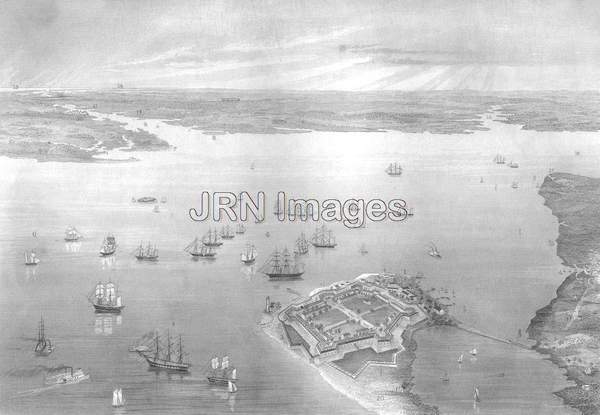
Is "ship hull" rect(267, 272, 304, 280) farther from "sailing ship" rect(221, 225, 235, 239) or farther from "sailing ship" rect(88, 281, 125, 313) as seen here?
"sailing ship" rect(88, 281, 125, 313)

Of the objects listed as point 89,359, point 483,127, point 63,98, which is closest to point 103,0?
point 63,98

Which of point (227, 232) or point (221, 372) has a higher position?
point (227, 232)

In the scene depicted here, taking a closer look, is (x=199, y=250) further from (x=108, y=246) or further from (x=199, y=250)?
(x=108, y=246)

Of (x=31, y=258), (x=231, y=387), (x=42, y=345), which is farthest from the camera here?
(x=31, y=258)

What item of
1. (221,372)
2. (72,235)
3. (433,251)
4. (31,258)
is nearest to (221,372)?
(221,372)

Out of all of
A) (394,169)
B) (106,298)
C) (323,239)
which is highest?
(394,169)

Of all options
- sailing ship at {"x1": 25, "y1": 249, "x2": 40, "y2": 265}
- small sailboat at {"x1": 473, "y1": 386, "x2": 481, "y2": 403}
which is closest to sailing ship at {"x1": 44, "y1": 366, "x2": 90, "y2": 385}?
sailing ship at {"x1": 25, "y1": 249, "x2": 40, "y2": 265}

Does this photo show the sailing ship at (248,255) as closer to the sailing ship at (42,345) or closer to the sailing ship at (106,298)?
the sailing ship at (106,298)
